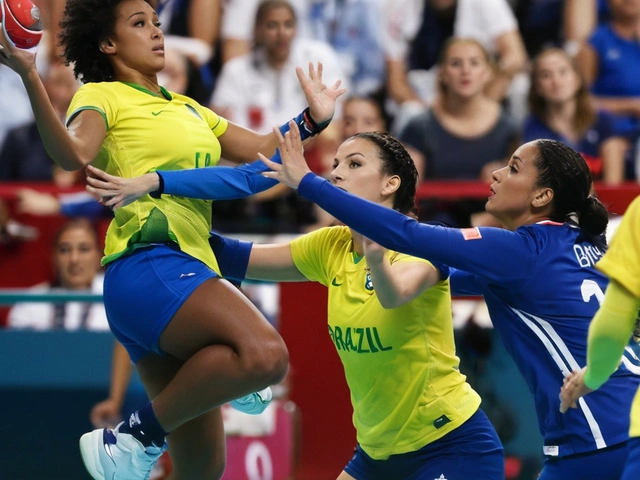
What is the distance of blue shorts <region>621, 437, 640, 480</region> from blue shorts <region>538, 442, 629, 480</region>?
2.12ft

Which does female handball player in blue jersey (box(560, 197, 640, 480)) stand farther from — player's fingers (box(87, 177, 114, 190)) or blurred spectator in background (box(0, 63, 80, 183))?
blurred spectator in background (box(0, 63, 80, 183))

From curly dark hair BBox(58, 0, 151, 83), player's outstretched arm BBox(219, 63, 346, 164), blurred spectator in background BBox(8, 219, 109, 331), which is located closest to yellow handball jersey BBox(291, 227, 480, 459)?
player's outstretched arm BBox(219, 63, 346, 164)

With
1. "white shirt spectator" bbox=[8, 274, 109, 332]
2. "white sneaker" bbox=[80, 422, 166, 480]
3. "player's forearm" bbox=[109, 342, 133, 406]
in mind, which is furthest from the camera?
"white shirt spectator" bbox=[8, 274, 109, 332]

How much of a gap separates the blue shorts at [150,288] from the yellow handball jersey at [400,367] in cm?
53

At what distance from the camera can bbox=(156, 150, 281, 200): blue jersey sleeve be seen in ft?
12.3

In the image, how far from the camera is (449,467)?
12.5 ft

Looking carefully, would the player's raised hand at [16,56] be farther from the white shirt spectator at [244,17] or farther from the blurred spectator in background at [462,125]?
the white shirt spectator at [244,17]

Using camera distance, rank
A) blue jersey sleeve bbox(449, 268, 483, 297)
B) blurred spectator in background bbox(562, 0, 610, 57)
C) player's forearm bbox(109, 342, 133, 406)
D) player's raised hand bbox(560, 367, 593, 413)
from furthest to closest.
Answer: blurred spectator in background bbox(562, 0, 610, 57) < player's forearm bbox(109, 342, 133, 406) < blue jersey sleeve bbox(449, 268, 483, 297) < player's raised hand bbox(560, 367, 593, 413)

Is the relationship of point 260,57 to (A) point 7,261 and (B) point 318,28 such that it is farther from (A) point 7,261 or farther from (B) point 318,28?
(A) point 7,261

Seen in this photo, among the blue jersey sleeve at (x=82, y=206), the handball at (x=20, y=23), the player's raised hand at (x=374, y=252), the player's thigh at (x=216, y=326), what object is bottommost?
the blue jersey sleeve at (x=82, y=206)

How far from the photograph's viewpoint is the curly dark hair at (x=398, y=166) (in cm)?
401

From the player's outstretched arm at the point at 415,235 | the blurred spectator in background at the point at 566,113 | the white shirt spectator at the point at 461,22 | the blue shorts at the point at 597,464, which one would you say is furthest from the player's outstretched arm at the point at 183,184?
the white shirt spectator at the point at 461,22

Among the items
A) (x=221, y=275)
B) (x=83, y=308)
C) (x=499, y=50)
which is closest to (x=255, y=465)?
(x=83, y=308)

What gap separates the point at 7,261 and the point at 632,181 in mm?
4208
